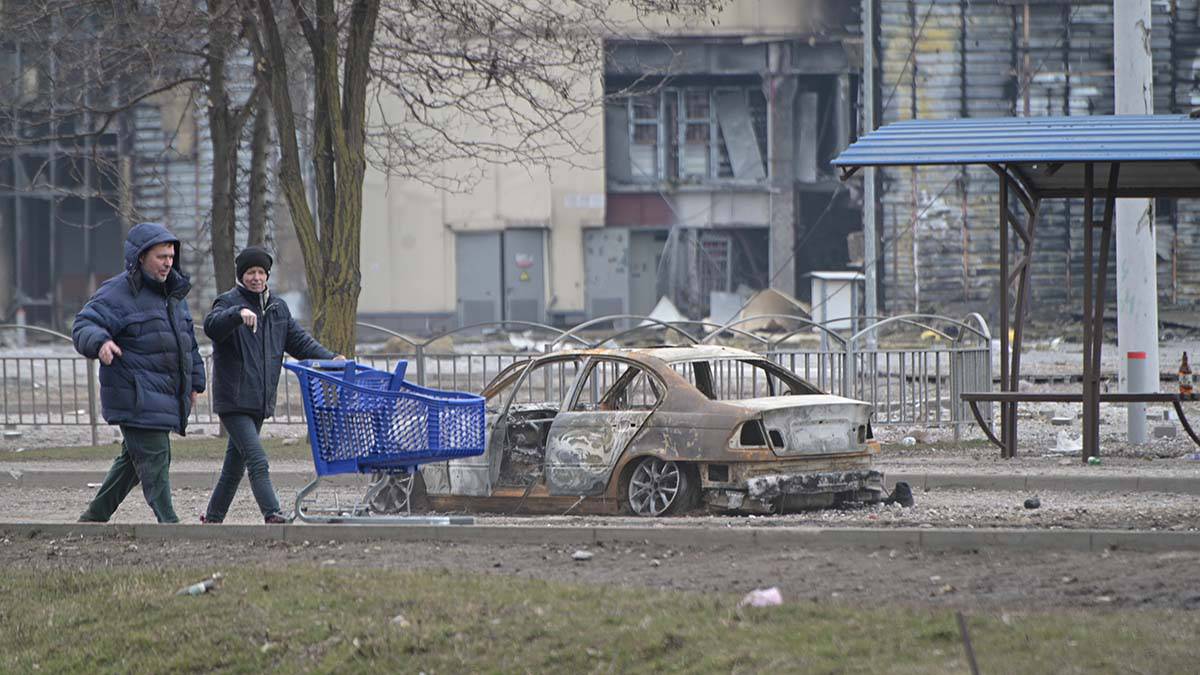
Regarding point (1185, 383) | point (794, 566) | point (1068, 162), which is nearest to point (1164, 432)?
point (1185, 383)

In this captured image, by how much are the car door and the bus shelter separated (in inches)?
127

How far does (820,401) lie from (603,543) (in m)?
2.82

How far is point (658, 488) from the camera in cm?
1116

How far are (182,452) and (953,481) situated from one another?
328 inches

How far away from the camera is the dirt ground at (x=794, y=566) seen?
716cm

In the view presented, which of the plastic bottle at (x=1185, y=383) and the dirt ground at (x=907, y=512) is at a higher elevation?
the plastic bottle at (x=1185, y=383)

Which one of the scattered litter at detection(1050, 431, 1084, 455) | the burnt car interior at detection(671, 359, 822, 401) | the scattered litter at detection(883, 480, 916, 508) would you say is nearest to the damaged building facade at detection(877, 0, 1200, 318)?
the scattered litter at detection(1050, 431, 1084, 455)

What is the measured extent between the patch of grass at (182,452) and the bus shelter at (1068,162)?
6.84 m

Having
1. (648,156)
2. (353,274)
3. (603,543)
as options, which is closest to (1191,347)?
(648,156)

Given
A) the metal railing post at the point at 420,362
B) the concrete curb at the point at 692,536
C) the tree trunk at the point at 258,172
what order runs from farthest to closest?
the tree trunk at the point at 258,172, the metal railing post at the point at 420,362, the concrete curb at the point at 692,536

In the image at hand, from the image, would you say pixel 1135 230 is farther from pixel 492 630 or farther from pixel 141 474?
pixel 492 630

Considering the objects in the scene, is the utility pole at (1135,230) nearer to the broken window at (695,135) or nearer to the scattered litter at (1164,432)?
the scattered litter at (1164,432)

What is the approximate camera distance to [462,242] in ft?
148

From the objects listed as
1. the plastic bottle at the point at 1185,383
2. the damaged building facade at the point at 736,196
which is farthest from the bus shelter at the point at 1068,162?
the damaged building facade at the point at 736,196
